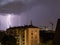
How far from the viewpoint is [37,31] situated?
27.1m

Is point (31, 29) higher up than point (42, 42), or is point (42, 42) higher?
point (31, 29)

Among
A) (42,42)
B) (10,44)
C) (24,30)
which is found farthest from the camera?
(42,42)

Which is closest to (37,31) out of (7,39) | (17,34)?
(17,34)

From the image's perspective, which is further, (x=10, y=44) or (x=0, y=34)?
(x=0, y=34)

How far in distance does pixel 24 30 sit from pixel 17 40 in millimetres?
1517

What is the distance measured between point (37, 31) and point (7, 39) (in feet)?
14.5

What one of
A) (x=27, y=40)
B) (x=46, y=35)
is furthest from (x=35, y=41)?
(x=46, y=35)

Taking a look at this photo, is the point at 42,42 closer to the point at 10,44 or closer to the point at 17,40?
the point at 17,40

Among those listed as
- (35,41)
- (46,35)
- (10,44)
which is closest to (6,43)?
(10,44)

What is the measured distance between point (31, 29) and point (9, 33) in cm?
285

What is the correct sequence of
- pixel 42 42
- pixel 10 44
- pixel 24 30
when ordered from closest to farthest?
pixel 10 44 → pixel 24 30 → pixel 42 42

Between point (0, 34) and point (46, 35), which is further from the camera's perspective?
point (46, 35)

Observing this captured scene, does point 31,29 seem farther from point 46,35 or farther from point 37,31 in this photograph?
point 46,35

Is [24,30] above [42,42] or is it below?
above
